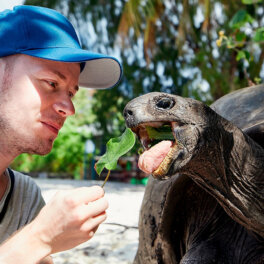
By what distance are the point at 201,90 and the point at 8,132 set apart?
298 inches

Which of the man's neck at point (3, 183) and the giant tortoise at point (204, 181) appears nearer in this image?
the giant tortoise at point (204, 181)

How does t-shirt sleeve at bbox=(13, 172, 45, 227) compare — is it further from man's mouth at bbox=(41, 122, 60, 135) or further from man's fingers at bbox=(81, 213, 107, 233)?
man's fingers at bbox=(81, 213, 107, 233)

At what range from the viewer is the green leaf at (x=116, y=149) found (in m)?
1.13

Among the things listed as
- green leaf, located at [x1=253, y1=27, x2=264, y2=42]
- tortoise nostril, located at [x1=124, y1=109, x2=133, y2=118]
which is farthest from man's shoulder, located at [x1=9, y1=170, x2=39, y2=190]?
green leaf, located at [x1=253, y1=27, x2=264, y2=42]

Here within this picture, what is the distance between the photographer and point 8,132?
52.3 inches

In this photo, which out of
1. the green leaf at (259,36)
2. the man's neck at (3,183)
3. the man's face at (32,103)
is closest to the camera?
the man's face at (32,103)

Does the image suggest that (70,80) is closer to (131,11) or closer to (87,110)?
(131,11)

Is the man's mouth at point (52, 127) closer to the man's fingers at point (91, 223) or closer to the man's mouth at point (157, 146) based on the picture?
the man's mouth at point (157, 146)

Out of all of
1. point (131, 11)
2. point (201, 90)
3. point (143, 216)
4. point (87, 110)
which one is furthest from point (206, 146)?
point (87, 110)

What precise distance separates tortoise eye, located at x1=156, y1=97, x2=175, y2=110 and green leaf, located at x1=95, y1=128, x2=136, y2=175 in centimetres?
13

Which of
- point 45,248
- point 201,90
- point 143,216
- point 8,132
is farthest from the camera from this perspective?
point 201,90

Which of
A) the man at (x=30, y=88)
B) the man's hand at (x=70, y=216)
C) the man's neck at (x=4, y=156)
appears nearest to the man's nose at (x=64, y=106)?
the man at (x=30, y=88)

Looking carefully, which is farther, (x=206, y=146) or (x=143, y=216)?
(x=143, y=216)

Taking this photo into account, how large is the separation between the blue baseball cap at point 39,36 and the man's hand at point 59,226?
562mm
